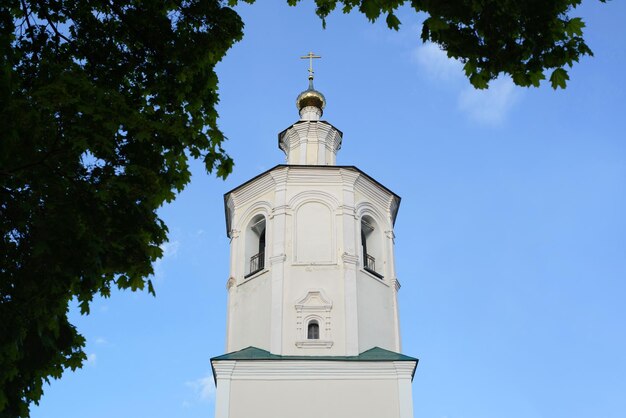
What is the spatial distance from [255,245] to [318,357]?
13.5 feet

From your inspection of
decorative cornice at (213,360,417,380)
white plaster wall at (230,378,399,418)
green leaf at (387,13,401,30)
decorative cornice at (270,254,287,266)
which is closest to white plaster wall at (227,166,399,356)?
decorative cornice at (270,254,287,266)

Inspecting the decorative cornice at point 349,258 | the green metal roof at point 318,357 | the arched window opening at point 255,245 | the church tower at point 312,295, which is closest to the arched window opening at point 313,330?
the church tower at point 312,295

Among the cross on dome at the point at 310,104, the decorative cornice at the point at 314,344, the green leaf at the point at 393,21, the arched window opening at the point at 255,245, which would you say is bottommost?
the green leaf at the point at 393,21

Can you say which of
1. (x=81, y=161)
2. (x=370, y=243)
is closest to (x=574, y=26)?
(x=81, y=161)

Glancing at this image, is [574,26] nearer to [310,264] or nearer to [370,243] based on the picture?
[310,264]

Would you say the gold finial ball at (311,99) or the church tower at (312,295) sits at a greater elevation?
the gold finial ball at (311,99)

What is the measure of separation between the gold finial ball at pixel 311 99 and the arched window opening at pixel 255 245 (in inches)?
190

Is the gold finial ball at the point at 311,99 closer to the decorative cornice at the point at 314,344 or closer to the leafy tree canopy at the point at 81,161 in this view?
the decorative cornice at the point at 314,344

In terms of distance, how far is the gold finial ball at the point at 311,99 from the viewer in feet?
80.3

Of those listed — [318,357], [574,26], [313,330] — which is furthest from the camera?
[313,330]

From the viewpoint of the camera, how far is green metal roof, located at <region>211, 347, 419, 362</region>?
17.7 meters

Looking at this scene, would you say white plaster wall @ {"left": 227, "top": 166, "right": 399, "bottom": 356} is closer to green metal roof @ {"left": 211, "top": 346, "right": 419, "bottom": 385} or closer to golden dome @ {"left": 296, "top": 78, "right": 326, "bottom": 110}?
green metal roof @ {"left": 211, "top": 346, "right": 419, "bottom": 385}

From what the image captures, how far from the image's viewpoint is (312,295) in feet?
61.8

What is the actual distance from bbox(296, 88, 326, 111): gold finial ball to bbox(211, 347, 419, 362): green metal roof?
8484mm
